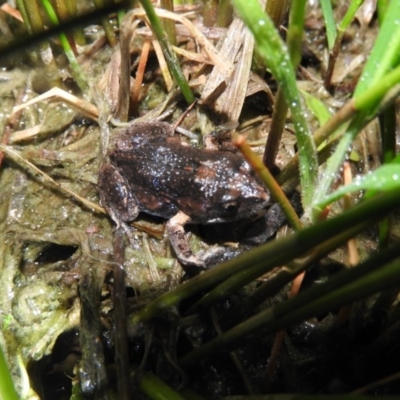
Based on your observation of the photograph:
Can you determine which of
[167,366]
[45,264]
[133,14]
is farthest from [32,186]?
[167,366]

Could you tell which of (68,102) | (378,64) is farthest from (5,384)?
(68,102)

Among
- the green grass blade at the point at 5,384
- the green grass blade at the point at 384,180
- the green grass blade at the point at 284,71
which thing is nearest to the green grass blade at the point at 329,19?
the green grass blade at the point at 284,71

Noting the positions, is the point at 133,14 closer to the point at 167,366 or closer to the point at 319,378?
the point at 167,366

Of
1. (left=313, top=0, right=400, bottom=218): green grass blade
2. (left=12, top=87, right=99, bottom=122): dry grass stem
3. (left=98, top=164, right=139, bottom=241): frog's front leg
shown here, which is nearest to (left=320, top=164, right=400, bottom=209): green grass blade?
(left=313, top=0, right=400, bottom=218): green grass blade

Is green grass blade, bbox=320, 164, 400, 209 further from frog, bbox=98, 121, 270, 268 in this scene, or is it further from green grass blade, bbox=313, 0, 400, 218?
frog, bbox=98, 121, 270, 268

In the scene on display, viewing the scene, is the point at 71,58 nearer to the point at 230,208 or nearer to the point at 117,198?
the point at 117,198

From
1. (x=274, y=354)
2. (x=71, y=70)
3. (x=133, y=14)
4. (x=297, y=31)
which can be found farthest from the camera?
(x=71, y=70)

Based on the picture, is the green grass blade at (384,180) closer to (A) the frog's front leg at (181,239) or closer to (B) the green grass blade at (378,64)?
(B) the green grass blade at (378,64)
